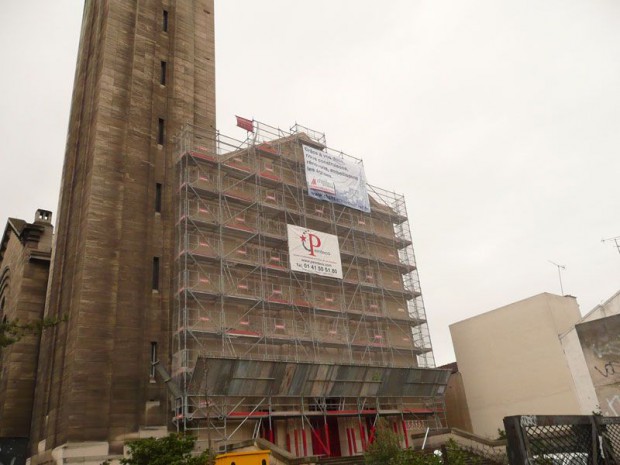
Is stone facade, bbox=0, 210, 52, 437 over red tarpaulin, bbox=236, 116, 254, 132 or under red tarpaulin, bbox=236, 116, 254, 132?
under

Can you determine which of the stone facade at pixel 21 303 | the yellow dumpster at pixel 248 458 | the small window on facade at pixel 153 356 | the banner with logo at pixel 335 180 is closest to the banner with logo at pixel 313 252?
the banner with logo at pixel 335 180

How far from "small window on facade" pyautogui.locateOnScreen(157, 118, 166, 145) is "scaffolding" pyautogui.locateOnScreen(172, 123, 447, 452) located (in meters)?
1.20

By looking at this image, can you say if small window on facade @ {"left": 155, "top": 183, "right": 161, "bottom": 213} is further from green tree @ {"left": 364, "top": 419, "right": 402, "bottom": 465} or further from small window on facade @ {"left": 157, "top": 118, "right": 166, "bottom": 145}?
green tree @ {"left": 364, "top": 419, "right": 402, "bottom": 465}

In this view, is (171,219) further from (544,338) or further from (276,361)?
(544,338)

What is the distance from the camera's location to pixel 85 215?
29.8 m

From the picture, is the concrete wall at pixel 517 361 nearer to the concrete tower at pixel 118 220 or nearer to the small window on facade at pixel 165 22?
the concrete tower at pixel 118 220

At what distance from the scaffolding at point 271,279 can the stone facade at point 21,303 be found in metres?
11.1

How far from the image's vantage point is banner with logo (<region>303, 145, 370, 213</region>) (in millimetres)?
36531

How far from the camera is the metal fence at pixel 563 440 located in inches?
143

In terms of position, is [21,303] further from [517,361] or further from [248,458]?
[517,361]

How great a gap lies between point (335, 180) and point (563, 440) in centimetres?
3412

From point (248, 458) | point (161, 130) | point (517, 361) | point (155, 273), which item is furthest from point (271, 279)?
point (517, 361)

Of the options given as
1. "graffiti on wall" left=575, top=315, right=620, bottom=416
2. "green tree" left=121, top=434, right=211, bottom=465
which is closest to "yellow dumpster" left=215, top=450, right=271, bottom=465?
"green tree" left=121, top=434, right=211, bottom=465

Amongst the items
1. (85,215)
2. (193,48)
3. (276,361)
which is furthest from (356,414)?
(193,48)
